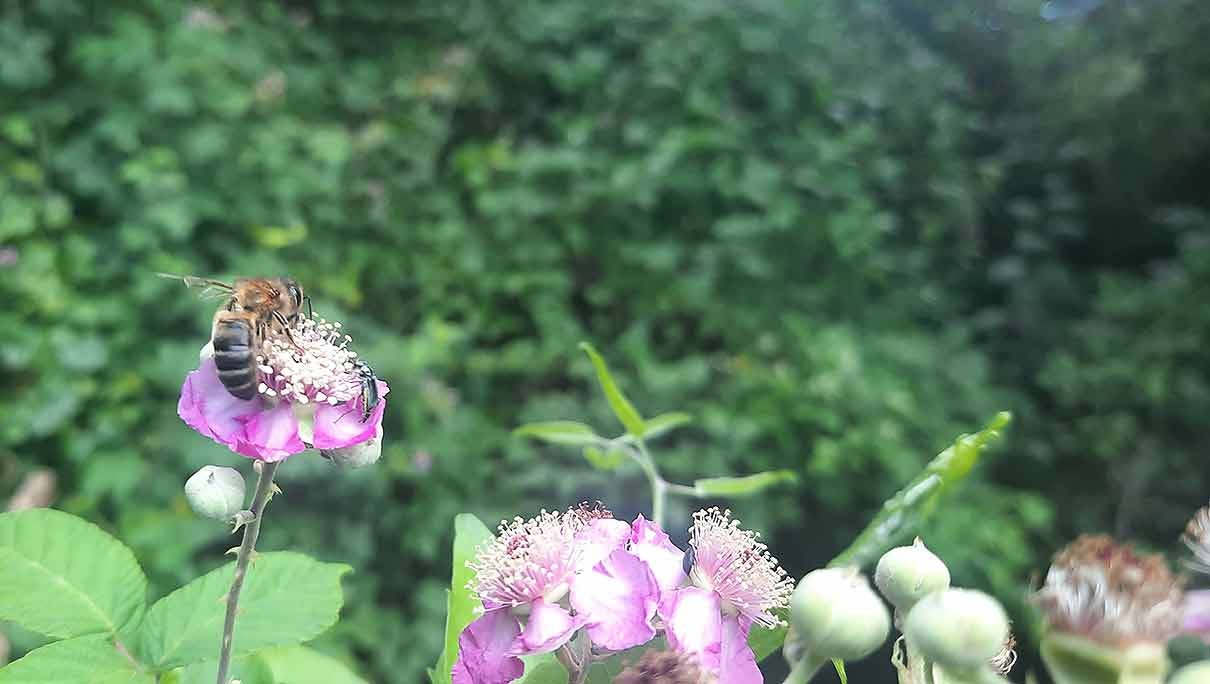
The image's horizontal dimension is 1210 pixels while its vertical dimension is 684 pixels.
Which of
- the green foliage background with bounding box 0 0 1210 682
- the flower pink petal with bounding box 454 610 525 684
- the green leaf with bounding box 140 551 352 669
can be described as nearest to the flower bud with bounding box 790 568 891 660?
the flower pink petal with bounding box 454 610 525 684

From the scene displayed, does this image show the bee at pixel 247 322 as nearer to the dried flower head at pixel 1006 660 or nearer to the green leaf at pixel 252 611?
the green leaf at pixel 252 611

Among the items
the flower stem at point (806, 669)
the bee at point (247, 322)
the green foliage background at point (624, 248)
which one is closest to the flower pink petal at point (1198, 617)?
the flower stem at point (806, 669)

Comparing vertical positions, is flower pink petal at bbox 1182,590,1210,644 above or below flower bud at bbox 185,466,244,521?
above

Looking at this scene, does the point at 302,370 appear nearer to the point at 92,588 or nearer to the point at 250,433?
the point at 250,433

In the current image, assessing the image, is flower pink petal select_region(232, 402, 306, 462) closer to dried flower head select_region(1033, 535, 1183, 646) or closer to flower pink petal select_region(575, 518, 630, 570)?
flower pink petal select_region(575, 518, 630, 570)

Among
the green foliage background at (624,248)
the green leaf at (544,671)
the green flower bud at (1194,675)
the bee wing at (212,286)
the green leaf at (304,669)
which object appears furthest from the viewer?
the green foliage background at (624,248)

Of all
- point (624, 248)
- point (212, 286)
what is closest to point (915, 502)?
point (212, 286)
